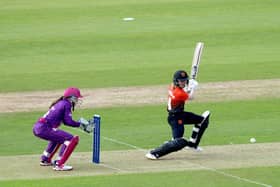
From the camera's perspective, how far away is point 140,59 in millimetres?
25844

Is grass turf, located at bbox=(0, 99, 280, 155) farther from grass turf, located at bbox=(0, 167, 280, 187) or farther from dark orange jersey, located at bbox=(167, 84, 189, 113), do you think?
grass turf, located at bbox=(0, 167, 280, 187)

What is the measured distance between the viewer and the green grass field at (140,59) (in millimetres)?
16828

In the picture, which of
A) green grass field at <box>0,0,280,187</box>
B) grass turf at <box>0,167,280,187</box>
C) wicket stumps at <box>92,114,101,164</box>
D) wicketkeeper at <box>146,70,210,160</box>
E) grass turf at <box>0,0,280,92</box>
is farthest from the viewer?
grass turf at <box>0,0,280,92</box>

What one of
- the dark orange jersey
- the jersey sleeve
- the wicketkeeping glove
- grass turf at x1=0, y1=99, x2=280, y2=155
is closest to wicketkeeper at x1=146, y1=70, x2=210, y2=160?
the dark orange jersey

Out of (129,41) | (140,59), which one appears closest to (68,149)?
(140,59)

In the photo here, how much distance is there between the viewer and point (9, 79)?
23.5m

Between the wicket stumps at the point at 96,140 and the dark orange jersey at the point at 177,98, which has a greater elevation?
the dark orange jersey at the point at 177,98

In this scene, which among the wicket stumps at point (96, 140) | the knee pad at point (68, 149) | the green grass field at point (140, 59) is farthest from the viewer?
the green grass field at point (140, 59)

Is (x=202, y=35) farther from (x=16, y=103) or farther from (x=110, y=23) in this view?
(x=16, y=103)

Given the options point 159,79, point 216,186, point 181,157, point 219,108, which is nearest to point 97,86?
point 159,79

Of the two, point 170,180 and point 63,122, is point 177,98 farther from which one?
point 63,122

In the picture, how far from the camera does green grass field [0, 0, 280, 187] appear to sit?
16828mm

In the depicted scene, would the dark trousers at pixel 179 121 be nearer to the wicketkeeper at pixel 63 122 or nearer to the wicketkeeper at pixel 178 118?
the wicketkeeper at pixel 178 118

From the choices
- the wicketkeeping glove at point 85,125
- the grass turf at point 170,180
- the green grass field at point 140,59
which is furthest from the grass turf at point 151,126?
the grass turf at point 170,180
